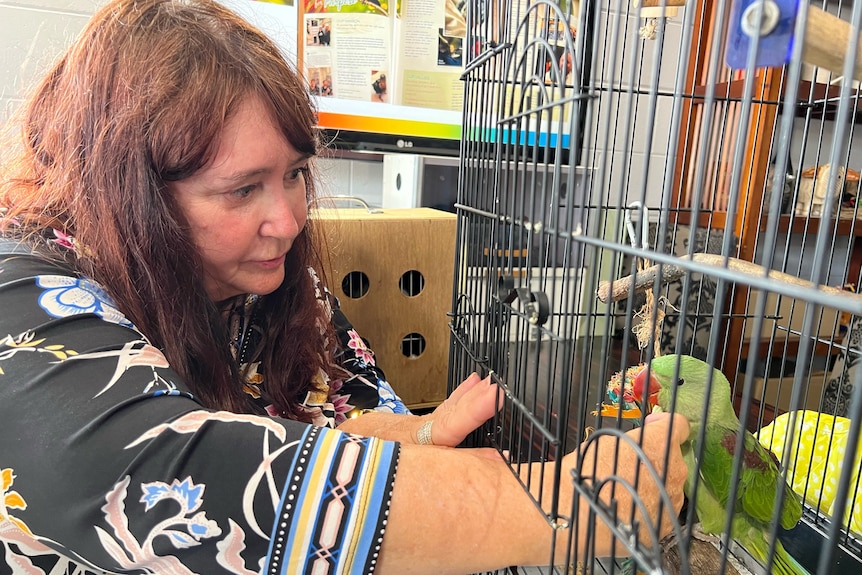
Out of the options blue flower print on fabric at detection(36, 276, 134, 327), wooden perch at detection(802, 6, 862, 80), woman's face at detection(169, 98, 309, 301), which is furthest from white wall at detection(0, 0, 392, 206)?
wooden perch at detection(802, 6, 862, 80)

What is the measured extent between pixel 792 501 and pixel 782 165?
530mm

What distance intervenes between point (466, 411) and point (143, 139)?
42 cm

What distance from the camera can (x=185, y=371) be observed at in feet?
1.87

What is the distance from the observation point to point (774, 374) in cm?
194

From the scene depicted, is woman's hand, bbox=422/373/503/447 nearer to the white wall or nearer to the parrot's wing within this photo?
the parrot's wing

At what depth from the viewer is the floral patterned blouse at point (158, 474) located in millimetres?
383

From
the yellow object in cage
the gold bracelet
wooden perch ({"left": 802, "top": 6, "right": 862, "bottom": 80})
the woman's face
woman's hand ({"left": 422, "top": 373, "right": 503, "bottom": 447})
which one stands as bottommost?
the yellow object in cage

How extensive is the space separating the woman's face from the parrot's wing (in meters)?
0.52

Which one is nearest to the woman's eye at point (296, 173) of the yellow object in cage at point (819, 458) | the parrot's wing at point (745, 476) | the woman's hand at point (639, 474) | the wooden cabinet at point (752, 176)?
the woman's hand at point (639, 474)

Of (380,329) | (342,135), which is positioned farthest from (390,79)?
(380,329)

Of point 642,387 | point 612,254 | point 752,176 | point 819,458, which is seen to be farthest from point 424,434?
point 752,176

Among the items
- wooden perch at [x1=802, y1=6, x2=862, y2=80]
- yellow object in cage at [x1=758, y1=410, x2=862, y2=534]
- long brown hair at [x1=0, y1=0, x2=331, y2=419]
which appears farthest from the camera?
yellow object in cage at [x1=758, y1=410, x2=862, y2=534]

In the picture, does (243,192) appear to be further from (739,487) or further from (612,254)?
(739,487)

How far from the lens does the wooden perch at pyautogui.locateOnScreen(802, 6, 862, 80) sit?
0.24m
